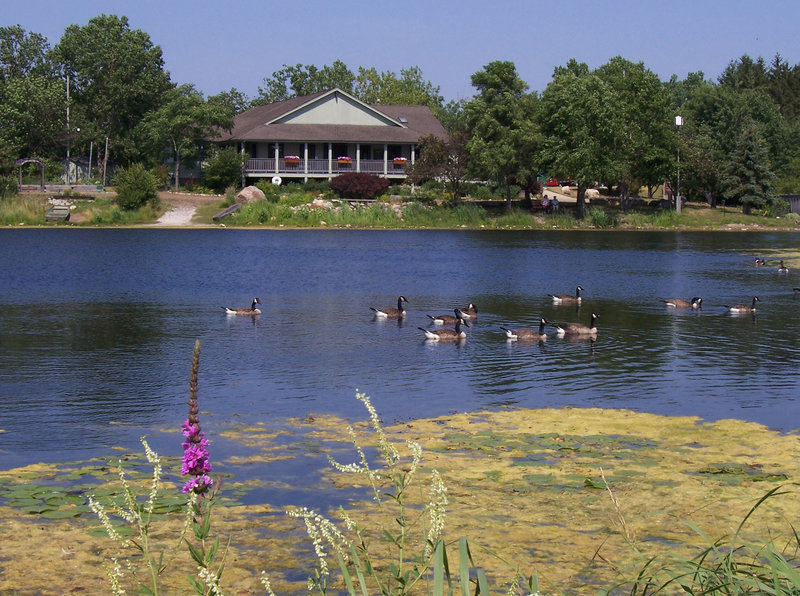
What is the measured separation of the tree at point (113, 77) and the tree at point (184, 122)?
420 centimetres

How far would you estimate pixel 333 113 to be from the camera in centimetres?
8856

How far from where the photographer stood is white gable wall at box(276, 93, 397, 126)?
87938 mm

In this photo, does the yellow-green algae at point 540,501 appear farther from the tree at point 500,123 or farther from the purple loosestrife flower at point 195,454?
the tree at point 500,123

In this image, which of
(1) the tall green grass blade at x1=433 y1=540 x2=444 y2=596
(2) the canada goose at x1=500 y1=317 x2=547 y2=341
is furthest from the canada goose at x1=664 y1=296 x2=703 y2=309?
(1) the tall green grass blade at x1=433 y1=540 x2=444 y2=596

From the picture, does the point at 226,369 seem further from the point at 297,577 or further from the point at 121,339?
the point at 297,577

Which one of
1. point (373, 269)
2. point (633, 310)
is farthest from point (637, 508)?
point (373, 269)

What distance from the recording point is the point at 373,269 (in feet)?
147

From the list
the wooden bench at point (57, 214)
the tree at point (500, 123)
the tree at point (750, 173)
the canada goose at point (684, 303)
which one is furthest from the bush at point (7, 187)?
the tree at point (750, 173)

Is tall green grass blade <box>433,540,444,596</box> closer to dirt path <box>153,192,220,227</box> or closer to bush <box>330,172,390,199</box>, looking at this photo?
dirt path <box>153,192,220,227</box>

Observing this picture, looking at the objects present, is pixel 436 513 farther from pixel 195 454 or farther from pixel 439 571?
pixel 195 454

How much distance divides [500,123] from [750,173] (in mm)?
22298

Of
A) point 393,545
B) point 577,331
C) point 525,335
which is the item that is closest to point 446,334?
point 525,335

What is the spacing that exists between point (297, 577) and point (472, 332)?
59.4ft

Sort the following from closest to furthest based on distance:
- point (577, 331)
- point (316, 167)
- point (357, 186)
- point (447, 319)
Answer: point (577, 331), point (447, 319), point (357, 186), point (316, 167)
